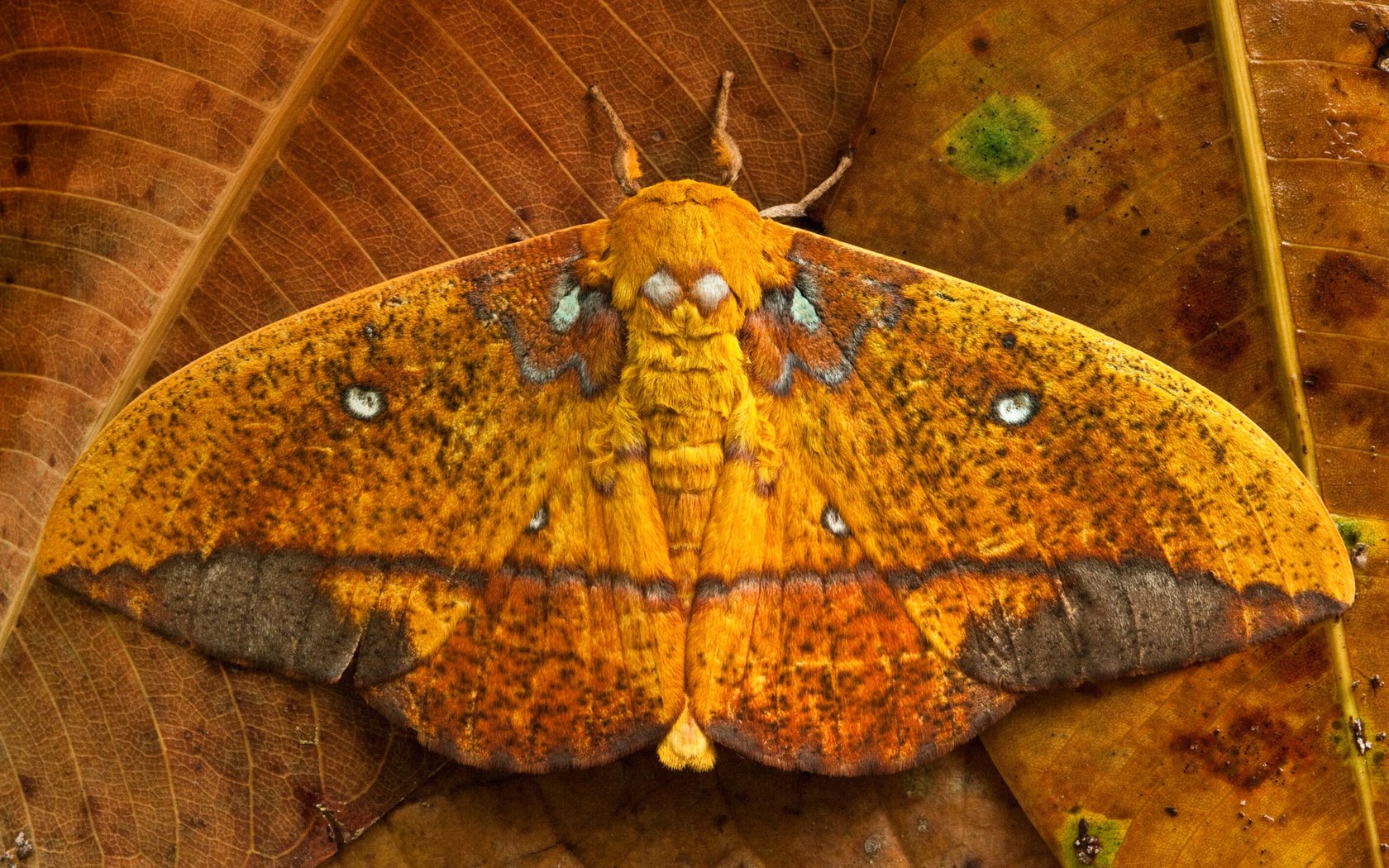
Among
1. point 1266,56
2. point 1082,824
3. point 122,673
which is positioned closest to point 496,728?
point 122,673

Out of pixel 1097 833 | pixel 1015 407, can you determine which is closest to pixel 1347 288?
pixel 1015 407

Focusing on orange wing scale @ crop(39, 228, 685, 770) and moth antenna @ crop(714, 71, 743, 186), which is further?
moth antenna @ crop(714, 71, 743, 186)

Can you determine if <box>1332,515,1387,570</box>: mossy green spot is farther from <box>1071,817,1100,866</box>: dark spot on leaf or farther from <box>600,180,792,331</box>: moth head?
<box>600,180,792,331</box>: moth head

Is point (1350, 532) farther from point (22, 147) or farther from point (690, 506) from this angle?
point (22, 147)

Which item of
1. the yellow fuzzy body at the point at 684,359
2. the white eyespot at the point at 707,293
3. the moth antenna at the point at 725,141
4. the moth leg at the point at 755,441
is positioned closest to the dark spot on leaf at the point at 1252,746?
the moth leg at the point at 755,441

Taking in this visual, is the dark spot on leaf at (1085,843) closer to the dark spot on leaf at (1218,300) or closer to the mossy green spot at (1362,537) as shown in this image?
the mossy green spot at (1362,537)

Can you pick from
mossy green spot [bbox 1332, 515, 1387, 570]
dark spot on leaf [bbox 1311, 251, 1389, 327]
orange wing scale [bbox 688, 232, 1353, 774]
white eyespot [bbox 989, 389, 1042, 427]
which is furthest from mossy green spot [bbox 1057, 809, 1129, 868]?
dark spot on leaf [bbox 1311, 251, 1389, 327]
